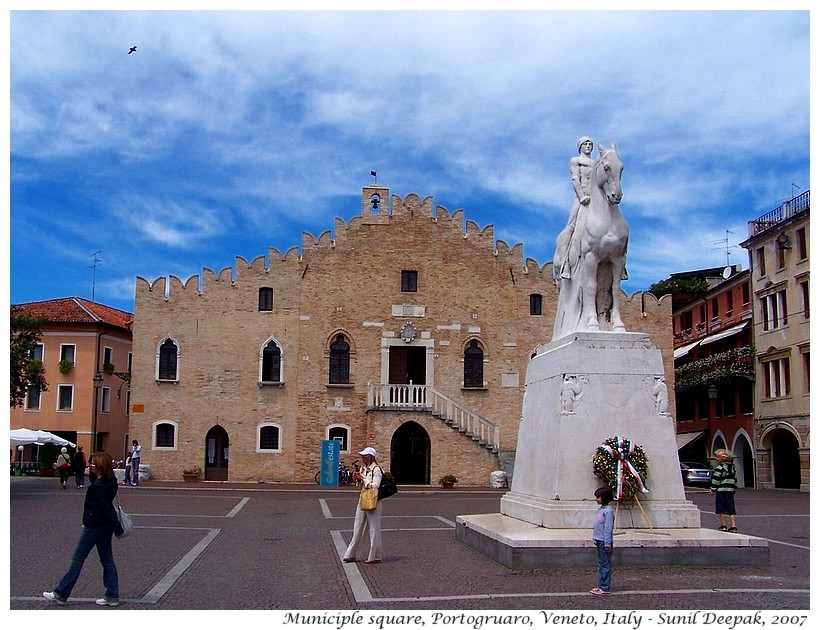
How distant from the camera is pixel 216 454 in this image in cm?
3884

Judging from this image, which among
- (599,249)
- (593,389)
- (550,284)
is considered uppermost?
(550,284)

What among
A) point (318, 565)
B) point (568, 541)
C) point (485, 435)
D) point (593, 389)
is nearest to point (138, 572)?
point (318, 565)

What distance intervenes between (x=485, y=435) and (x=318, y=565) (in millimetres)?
26036

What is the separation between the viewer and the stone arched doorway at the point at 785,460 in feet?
131

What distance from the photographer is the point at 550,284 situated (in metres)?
40.3

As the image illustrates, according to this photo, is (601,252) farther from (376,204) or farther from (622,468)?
(376,204)

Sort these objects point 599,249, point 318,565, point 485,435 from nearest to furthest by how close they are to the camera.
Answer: point 318,565 → point 599,249 → point 485,435

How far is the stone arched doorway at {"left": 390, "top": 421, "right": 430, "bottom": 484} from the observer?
3803cm

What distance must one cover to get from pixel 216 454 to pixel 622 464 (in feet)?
96.1

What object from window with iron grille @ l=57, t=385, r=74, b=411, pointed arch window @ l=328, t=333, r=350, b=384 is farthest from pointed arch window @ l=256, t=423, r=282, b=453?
window with iron grille @ l=57, t=385, r=74, b=411

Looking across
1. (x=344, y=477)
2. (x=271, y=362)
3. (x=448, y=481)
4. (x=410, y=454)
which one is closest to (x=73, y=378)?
(x=271, y=362)

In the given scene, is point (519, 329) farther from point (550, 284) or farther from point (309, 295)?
point (309, 295)

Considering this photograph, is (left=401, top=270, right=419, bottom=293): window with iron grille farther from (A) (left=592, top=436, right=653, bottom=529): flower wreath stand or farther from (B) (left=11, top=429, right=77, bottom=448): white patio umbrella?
(A) (left=592, top=436, right=653, bottom=529): flower wreath stand

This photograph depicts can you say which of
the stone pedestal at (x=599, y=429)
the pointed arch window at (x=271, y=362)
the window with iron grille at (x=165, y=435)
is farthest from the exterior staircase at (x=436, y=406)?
the stone pedestal at (x=599, y=429)
